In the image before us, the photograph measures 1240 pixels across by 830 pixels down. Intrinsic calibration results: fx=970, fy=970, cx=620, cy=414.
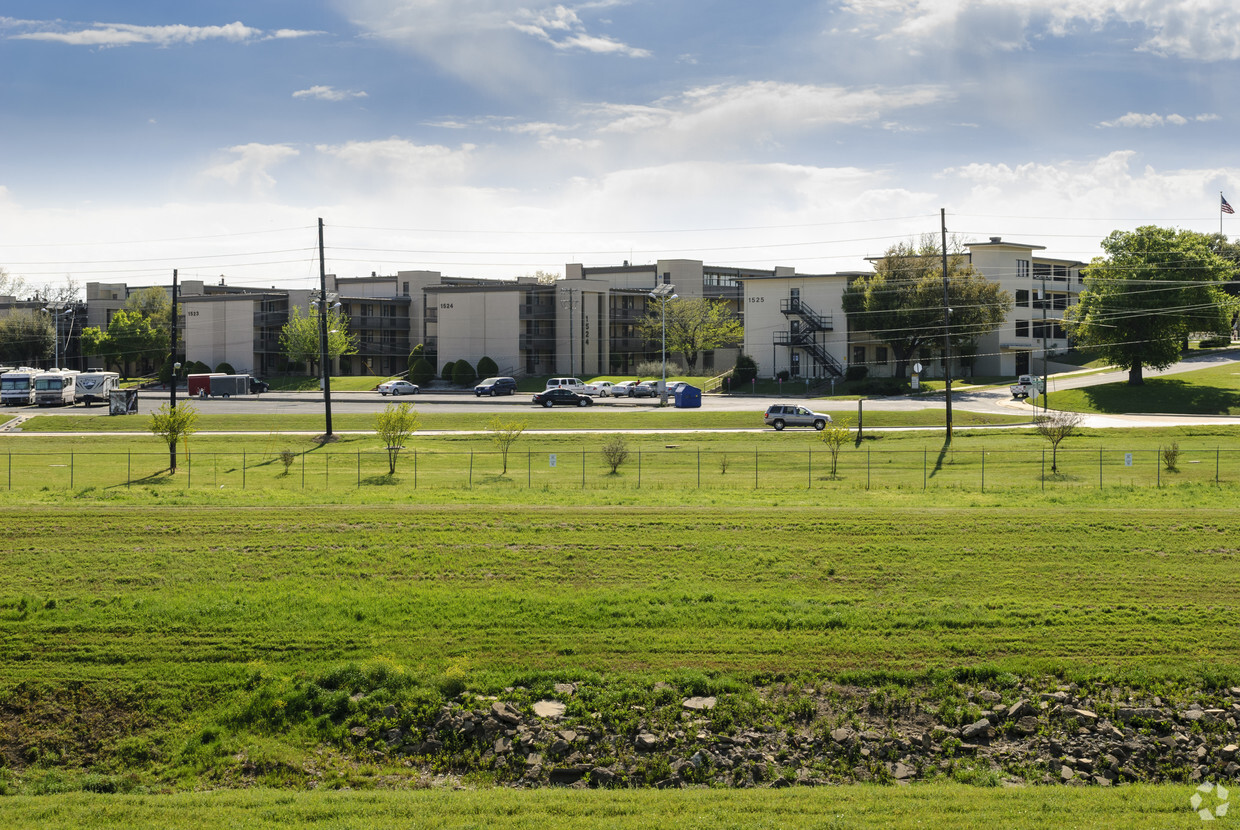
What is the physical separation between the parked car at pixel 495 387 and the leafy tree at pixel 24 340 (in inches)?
2580

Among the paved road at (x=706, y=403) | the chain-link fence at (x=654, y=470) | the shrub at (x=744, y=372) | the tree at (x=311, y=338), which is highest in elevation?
the tree at (x=311, y=338)

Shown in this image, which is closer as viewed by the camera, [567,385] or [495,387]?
[567,385]

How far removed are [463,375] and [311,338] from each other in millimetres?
19824

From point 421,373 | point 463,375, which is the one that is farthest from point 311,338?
point 463,375

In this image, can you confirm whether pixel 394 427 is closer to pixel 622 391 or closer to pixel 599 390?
pixel 599 390

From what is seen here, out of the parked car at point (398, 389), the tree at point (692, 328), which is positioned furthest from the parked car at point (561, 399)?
the tree at point (692, 328)

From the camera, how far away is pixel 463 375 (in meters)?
93.5

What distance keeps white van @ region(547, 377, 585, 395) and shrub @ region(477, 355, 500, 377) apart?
14.6 meters

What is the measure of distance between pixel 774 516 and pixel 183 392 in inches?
3165

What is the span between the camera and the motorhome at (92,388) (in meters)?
76.8

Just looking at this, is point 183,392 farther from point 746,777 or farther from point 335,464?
point 746,777

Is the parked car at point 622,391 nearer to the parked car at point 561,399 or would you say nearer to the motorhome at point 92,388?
the parked car at point 561,399

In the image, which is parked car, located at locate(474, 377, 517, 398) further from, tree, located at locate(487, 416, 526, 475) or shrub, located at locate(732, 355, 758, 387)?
tree, located at locate(487, 416, 526, 475)

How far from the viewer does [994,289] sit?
81.2m
